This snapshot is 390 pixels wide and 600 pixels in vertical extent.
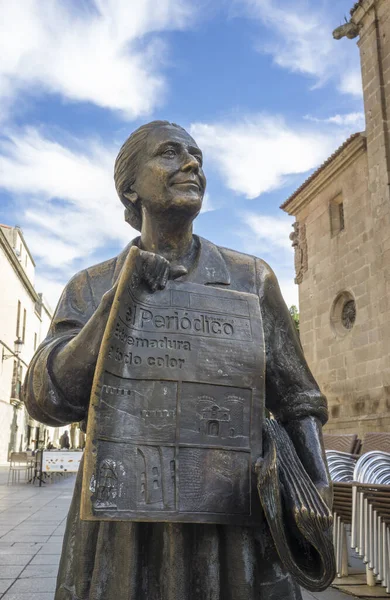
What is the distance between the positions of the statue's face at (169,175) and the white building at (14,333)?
23893mm

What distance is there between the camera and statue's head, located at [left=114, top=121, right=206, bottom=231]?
1633 millimetres

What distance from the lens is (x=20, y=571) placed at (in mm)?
4547

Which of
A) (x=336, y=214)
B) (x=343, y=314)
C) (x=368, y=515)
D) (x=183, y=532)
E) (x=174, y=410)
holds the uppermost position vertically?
(x=336, y=214)

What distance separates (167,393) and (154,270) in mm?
273

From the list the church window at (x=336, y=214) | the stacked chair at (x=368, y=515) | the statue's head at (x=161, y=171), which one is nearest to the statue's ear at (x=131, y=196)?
the statue's head at (x=161, y=171)

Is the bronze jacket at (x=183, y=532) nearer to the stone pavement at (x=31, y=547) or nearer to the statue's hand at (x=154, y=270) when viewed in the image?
the statue's hand at (x=154, y=270)

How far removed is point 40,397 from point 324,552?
727 mm

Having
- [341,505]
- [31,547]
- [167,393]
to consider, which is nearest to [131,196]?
[167,393]

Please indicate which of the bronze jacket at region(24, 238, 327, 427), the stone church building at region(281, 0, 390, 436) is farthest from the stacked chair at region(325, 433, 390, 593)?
the stone church building at region(281, 0, 390, 436)

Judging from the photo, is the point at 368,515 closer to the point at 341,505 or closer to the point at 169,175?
the point at 341,505

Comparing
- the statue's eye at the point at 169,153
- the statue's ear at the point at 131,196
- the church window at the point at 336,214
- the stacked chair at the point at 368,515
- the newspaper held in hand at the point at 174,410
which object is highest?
the church window at the point at 336,214

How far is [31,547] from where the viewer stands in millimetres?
5539

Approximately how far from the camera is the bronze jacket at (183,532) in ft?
4.51

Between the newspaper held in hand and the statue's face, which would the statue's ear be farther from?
the newspaper held in hand
